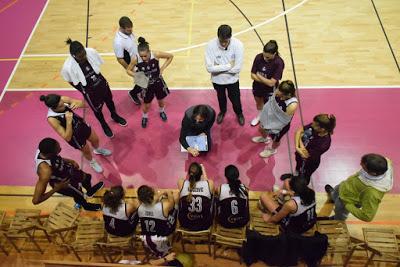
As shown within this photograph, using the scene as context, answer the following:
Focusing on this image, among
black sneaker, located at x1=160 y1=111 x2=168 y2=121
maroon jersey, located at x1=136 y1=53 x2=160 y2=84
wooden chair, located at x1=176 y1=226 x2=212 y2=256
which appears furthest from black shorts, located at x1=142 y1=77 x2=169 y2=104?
wooden chair, located at x1=176 y1=226 x2=212 y2=256

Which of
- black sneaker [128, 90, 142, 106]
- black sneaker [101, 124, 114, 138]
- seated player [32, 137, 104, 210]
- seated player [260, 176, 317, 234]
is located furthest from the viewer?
black sneaker [128, 90, 142, 106]

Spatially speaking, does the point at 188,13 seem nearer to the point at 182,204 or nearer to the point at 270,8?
the point at 270,8

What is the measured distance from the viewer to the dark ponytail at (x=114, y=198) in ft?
14.0

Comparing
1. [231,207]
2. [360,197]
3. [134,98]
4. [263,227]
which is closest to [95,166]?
[134,98]

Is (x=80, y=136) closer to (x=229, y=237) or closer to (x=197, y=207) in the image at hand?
(x=197, y=207)

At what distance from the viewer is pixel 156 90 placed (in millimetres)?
6176

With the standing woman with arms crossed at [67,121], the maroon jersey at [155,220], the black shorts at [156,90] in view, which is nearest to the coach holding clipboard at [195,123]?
the black shorts at [156,90]

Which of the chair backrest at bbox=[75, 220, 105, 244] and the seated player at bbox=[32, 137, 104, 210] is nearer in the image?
the seated player at bbox=[32, 137, 104, 210]

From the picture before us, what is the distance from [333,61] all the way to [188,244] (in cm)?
490

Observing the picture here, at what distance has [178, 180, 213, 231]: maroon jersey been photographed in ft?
14.4

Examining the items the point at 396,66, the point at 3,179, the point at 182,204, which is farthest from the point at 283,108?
the point at 3,179

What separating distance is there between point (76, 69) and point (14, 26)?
195 inches

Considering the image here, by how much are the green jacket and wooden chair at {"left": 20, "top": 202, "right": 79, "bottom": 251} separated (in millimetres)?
3519

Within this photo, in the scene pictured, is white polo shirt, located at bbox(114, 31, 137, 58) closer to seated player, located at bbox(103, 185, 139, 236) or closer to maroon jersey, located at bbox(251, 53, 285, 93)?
maroon jersey, located at bbox(251, 53, 285, 93)
